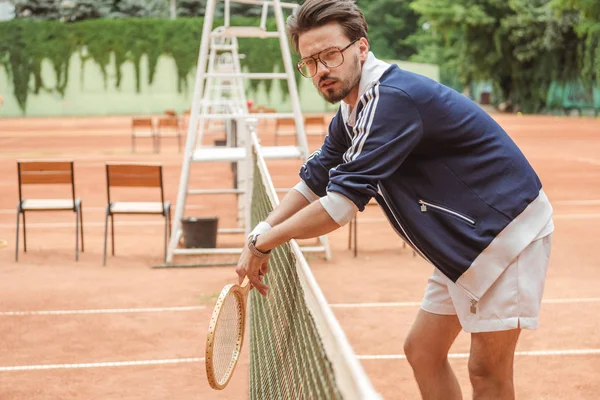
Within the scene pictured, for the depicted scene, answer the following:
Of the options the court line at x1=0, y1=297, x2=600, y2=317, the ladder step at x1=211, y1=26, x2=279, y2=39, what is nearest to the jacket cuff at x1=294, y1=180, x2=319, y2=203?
the court line at x1=0, y1=297, x2=600, y2=317

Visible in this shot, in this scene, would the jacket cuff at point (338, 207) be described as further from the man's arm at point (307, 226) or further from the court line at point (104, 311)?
the court line at point (104, 311)

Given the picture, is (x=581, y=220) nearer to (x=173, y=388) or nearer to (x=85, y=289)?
(x=85, y=289)

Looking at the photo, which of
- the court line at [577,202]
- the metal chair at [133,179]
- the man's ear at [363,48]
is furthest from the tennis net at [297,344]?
the court line at [577,202]

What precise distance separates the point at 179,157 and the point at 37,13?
1368 inches

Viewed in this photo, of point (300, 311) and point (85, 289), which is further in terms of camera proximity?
point (85, 289)

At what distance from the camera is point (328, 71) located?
8.93 feet

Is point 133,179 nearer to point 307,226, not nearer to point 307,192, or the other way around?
point 307,192

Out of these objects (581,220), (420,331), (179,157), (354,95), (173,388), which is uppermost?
(354,95)

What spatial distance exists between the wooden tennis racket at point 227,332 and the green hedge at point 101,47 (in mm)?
41264

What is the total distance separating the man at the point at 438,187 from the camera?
2627 millimetres

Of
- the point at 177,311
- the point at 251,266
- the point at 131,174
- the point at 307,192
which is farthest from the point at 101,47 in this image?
the point at 251,266

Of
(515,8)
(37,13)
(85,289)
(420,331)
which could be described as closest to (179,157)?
(85,289)

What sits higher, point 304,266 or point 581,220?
point 304,266

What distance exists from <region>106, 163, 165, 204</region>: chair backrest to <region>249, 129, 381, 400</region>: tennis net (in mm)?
4057
